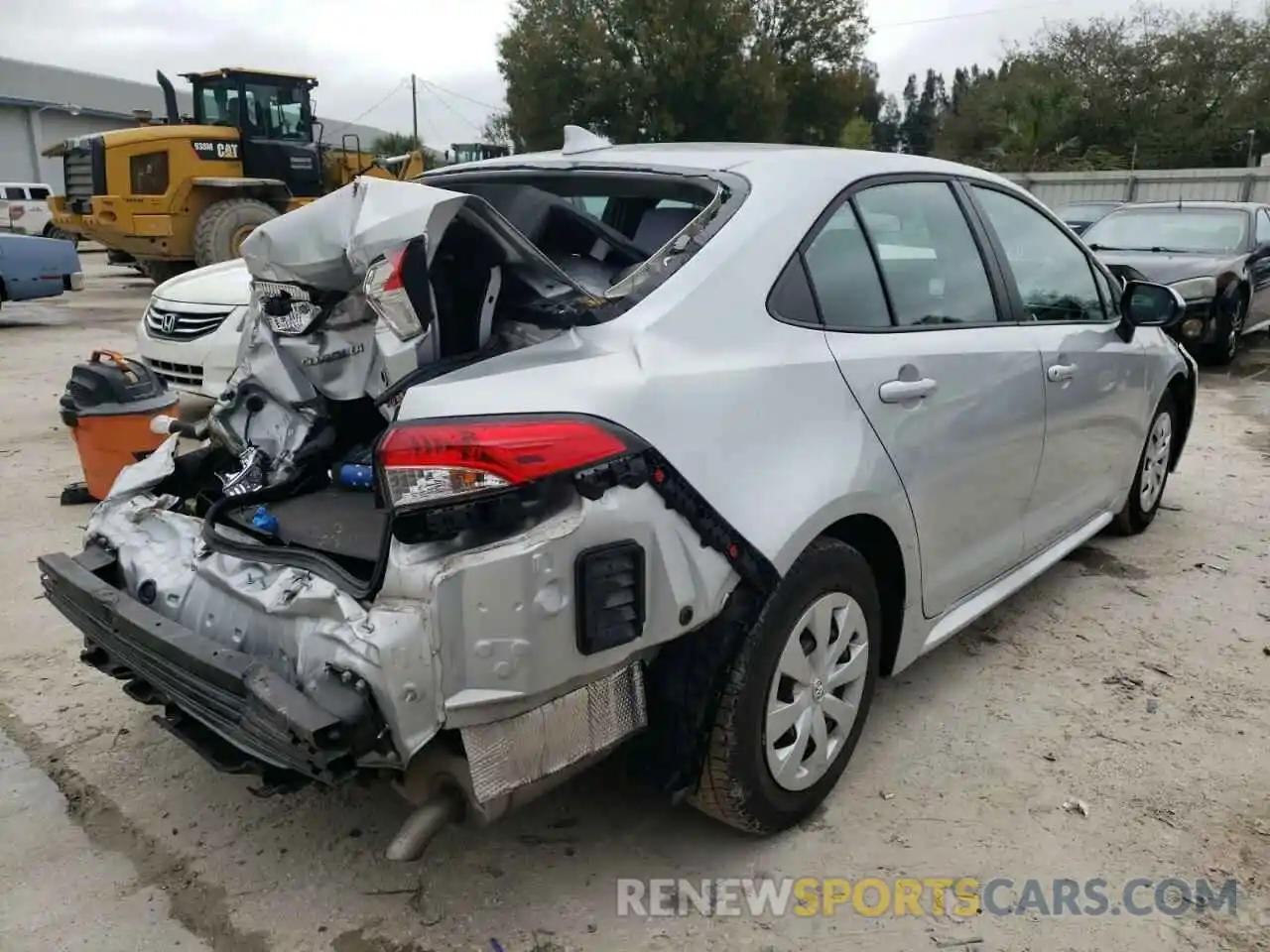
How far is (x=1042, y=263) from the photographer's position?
11.9 feet

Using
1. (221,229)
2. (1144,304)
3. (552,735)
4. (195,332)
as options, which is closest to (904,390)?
(552,735)

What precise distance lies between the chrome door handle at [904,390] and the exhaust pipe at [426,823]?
1.42 meters

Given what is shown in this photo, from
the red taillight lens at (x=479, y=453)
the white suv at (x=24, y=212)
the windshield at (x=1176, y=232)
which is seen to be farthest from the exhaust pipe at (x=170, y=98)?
the red taillight lens at (x=479, y=453)

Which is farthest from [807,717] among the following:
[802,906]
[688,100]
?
[688,100]

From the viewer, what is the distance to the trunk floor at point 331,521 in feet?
8.02

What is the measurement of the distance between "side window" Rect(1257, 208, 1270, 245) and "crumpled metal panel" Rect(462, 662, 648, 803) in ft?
32.9

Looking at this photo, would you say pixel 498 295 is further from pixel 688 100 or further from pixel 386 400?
pixel 688 100

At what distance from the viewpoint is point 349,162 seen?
52.6 ft

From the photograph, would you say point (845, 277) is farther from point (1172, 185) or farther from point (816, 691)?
point (1172, 185)

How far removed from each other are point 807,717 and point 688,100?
3228 cm

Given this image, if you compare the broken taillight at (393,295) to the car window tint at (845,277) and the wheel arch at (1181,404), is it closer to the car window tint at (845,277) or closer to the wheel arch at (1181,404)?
the car window tint at (845,277)

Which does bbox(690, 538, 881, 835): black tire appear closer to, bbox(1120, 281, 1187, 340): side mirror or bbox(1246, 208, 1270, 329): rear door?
bbox(1120, 281, 1187, 340): side mirror

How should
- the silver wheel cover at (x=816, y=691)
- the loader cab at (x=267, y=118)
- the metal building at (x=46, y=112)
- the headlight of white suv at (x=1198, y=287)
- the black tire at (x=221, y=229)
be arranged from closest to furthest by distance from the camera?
the silver wheel cover at (x=816, y=691)
the headlight of white suv at (x=1198, y=287)
the black tire at (x=221, y=229)
the loader cab at (x=267, y=118)
the metal building at (x=46, y=112)

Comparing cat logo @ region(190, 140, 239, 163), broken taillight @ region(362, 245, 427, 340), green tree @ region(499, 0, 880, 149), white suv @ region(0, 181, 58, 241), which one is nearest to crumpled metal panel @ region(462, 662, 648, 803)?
broken taillight @ region(362, 245, 427, 340)
